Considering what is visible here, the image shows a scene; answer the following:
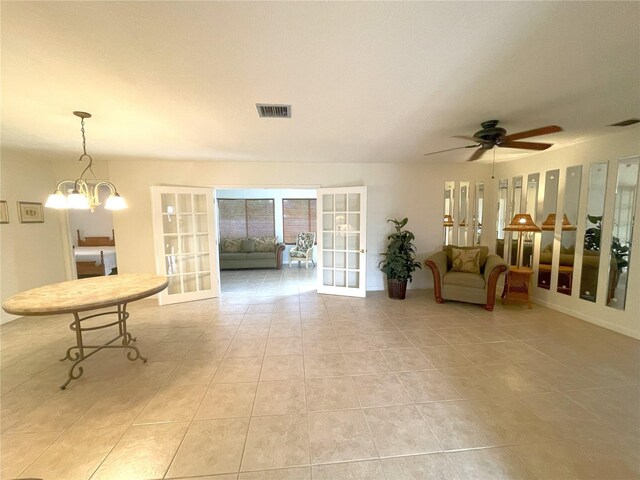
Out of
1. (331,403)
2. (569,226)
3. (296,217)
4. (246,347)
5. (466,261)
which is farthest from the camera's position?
(296,217)

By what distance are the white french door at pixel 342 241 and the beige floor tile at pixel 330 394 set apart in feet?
7.87

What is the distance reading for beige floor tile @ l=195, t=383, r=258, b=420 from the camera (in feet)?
6.05

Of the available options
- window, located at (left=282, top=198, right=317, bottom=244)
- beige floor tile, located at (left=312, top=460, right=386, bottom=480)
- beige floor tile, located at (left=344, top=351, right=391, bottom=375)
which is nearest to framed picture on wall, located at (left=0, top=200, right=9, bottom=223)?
beige floor tile, located at (left=344, top=351, right=391, bottom=375)

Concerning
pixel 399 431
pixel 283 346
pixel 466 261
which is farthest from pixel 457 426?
pixel 466 261

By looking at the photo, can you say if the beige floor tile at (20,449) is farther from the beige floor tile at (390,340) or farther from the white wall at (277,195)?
the white wall at (277,195)

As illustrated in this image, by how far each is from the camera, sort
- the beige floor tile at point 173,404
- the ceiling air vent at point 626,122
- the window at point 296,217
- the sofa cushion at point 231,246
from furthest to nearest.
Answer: the window at point 296,217 → the sofa cushion at point 231,246 → the ceiling air vent at point 626,122 → the beige floor tile at point 173,404

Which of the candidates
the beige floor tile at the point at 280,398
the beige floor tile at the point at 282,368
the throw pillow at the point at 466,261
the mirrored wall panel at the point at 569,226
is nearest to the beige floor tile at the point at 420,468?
the beige floor tile at the point at 280,398

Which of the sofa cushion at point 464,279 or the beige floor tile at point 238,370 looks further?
the sofa cushion at point 464,279

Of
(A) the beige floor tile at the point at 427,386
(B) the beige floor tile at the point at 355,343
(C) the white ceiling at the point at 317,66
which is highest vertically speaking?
(C) the white ceiling at the point at 317,66

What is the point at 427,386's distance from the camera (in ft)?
6.98

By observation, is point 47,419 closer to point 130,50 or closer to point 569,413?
point 130,50

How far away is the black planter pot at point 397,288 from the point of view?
4.34 metres

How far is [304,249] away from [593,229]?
5.59 metres

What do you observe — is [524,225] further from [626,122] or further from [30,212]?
[30,212]
